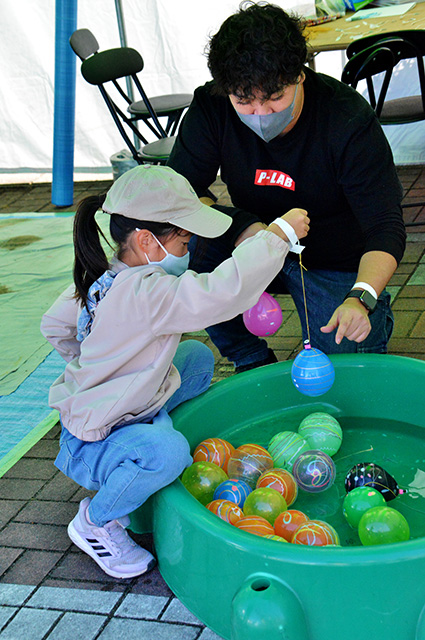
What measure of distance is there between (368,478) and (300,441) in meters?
0.27

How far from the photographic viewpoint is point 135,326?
179cm

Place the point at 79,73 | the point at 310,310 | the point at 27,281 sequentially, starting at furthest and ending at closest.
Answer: the point at 79,73 < the point at 27,281 < the point at 310,310

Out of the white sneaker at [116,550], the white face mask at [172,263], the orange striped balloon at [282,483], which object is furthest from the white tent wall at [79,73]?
the white sneaker at [116,550]

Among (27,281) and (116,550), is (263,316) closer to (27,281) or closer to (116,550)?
(116,550)

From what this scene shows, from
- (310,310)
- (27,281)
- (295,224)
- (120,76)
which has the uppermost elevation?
(295,224)

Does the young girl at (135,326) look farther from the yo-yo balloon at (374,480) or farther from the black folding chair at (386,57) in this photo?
the black folding chair at (386,57)

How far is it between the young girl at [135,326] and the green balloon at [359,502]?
0.43 meters

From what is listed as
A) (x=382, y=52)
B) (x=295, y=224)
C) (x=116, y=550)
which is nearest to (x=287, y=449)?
(x=116, y=550)

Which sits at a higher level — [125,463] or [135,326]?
[135,326]

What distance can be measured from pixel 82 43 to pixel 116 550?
3165 mm

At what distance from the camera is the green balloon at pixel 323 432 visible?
6.97 ft

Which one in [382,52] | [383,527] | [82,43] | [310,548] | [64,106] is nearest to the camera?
[310,548]

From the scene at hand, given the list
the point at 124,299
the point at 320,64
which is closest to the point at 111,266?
the point at 124,299

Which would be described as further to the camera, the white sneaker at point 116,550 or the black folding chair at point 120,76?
the black folding chair at point 120,76
